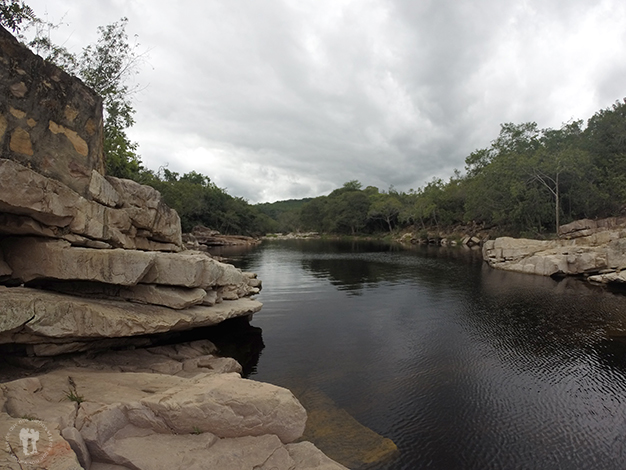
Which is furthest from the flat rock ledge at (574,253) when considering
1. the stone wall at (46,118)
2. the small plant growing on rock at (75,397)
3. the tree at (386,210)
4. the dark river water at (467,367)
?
the tree at (386,210)

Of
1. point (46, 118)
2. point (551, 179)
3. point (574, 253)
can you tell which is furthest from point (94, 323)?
point (551, 179)

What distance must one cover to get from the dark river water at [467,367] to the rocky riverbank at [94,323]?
3366 mm

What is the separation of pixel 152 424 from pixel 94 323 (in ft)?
12.7

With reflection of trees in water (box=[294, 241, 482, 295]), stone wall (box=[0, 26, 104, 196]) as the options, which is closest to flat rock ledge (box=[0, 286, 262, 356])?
stone wall (box=[0, 26, 104, 196])

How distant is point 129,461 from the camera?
5.30 m

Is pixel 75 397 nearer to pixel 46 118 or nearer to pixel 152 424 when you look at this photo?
pixel 152 424

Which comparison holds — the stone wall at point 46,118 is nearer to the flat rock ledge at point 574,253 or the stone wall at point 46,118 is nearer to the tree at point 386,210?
the flat rock ledge at point 574,253

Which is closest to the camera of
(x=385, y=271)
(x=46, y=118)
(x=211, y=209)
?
(x=46, y=118)

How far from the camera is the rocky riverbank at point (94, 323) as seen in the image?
5605 mm

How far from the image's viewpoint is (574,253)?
30.0 m

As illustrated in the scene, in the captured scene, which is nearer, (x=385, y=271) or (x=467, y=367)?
(x=467, y=367)

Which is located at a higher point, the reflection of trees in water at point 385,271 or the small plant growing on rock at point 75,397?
the small plant growing on rock at point 75,397

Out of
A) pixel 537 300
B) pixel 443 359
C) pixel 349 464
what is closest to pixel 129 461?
pixel 349 464

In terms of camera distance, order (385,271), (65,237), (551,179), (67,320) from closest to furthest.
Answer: (67,320), (65,237), (385,271), (551,179)
